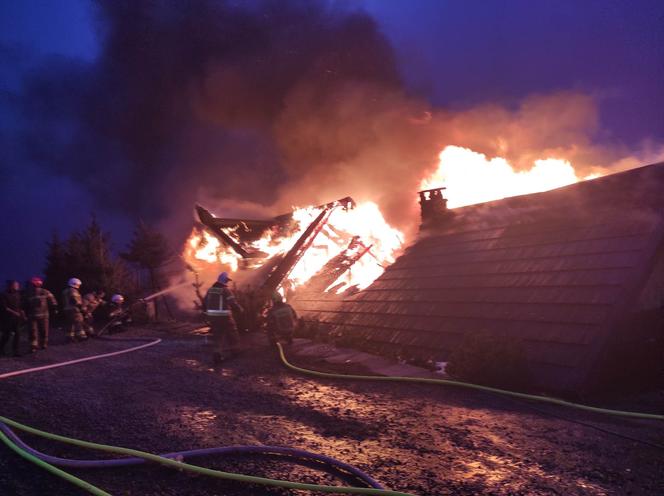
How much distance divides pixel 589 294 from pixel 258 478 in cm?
507

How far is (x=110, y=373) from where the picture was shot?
810 centimetres

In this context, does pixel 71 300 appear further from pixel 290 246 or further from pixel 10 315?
pixel 290 246

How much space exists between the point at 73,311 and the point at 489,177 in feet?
43.1

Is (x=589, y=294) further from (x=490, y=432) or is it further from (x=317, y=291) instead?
(x=317, y=291)

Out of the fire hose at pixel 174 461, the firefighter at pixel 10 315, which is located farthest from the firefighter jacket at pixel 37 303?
the fire hose at pixel 174 461

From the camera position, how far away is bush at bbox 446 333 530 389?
19.0ft

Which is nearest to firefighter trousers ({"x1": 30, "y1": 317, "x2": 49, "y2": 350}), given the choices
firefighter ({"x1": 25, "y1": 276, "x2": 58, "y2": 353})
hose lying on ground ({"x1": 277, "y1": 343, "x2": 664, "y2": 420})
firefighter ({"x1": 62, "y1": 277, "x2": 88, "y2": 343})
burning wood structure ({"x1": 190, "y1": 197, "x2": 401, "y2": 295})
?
firefighter ({"x1": 25, "y1": 276, "x2": 58, "y2": 353})

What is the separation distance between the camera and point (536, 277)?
7008 mm

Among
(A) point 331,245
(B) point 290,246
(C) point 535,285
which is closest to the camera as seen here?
(C) point 535,285

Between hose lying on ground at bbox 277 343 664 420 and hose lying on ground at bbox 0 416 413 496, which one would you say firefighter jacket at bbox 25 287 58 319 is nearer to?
hose lying on ground at bbox 277 343 664 420

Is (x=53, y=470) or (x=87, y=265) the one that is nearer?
(x=53, y=470)

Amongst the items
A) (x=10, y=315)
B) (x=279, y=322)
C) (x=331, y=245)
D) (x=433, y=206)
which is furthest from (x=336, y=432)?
(x=331, y=245)

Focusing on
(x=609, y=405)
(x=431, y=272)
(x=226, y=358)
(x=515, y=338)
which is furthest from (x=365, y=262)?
(x=609, y=405)

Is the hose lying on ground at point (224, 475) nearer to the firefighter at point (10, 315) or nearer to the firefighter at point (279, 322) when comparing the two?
the firefighter at point (279, 322)
